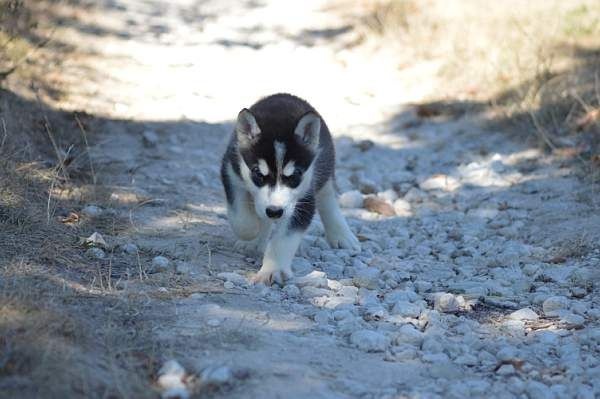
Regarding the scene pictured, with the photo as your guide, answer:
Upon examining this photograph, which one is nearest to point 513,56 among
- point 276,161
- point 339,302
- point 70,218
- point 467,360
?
point 276,161

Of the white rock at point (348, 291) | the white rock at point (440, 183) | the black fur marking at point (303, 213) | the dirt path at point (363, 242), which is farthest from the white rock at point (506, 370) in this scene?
the white rock at point (440, 183)

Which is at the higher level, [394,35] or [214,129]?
[394,35]

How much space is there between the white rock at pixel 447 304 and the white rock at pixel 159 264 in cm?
178

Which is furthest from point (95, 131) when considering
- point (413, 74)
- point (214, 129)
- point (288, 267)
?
point (413, 74)

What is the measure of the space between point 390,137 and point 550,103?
1859 millimetres

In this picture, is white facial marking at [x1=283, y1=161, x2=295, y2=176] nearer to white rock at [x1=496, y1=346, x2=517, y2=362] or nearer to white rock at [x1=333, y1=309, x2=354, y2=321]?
white rock at [x1=333, y1=309, x2=354, y2=321]

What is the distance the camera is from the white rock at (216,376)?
3969 millimetres

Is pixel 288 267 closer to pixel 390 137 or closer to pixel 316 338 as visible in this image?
pixel 316 338

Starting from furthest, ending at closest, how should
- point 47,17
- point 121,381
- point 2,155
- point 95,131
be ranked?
point 47,17 → point 95,131 → point 2,155 → point 121,381

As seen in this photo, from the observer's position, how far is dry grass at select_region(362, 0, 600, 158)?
9.45 metres

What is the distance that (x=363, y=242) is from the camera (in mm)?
7297

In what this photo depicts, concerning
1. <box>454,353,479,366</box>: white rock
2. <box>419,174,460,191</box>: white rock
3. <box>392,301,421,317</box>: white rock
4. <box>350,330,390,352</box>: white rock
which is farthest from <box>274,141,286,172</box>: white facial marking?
<box>419,174,460,191</box>: white rock

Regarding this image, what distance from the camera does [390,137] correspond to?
33.6 feet

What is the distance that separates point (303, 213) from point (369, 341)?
1.67 metres
